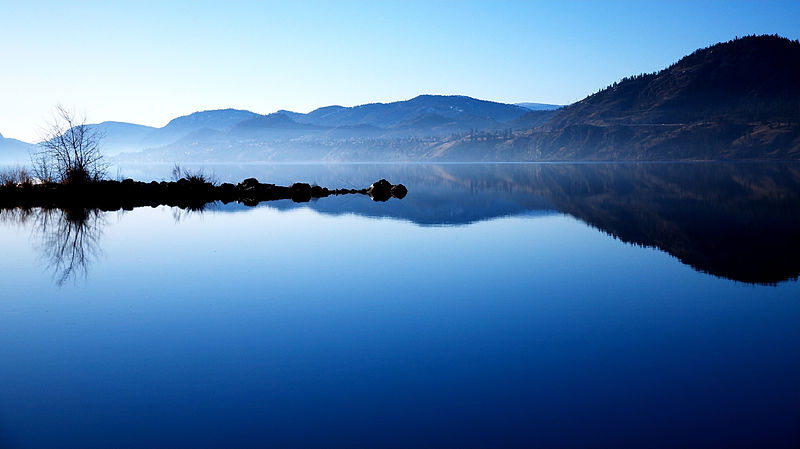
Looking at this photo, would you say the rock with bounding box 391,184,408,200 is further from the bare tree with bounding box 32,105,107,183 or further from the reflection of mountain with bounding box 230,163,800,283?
the bare tree with bounding box 32,105,107,183

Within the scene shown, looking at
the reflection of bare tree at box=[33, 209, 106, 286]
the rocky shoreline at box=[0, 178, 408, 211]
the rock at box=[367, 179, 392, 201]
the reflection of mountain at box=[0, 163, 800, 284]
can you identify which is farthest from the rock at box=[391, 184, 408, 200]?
the reflection of bare tree at box=[33, 209, 106, 286]

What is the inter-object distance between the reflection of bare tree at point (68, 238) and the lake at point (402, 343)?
0.74 feet

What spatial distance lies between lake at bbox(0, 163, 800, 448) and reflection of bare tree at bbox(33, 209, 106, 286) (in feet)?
0.74

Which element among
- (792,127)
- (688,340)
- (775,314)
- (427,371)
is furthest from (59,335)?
(792,127)

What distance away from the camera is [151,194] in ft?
170

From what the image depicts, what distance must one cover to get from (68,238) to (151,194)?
1071 inches

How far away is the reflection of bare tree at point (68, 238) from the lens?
20.0 metres

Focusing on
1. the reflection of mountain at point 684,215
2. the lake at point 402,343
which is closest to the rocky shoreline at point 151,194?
the reflection of mountain at point 684,215

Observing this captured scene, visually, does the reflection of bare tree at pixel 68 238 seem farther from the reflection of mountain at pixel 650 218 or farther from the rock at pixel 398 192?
the rock at pixel 398 192

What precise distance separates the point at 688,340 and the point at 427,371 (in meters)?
5.82

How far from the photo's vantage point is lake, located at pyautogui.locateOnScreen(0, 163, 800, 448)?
805cm

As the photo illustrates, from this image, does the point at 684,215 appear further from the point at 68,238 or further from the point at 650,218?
the point at 68,238

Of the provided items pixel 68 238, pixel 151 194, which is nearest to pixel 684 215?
pixel 68 238

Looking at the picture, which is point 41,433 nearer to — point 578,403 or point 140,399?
point 140,399
